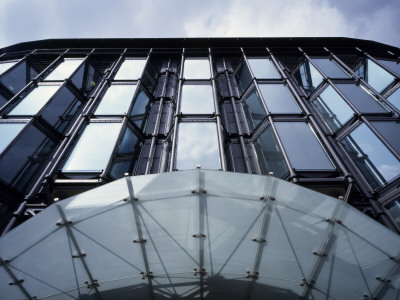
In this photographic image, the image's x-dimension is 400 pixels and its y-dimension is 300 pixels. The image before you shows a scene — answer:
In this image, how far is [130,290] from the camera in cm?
750

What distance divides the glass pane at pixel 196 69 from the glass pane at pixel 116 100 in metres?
4.00

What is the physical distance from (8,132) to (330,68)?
1786 centimetres

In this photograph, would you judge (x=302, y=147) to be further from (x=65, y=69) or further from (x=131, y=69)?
(x=65, y=69)

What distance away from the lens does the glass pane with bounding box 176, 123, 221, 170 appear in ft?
36.3

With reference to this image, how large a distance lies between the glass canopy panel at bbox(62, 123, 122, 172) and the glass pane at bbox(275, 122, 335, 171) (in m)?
7.22

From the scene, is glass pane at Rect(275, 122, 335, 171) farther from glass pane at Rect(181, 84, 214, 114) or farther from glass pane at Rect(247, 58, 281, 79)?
glass pane at Rect(247, 58, 281, 79)

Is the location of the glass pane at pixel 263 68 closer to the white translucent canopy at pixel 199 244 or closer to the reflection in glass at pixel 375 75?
the reflection in glass at pixel 375 75

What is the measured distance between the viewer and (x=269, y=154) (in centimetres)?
1205

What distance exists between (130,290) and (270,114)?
31.9 feet

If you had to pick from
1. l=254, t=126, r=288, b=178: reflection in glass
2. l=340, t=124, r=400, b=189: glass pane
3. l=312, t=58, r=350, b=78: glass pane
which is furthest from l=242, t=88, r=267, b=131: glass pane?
l=312, t=58, r=350, b=78: glass pane

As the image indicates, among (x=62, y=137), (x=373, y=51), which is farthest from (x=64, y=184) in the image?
(x=373, y=51)

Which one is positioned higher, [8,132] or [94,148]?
[8,132]

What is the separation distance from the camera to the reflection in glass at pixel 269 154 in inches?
440

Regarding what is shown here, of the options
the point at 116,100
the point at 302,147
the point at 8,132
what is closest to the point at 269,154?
the point at 302,147
